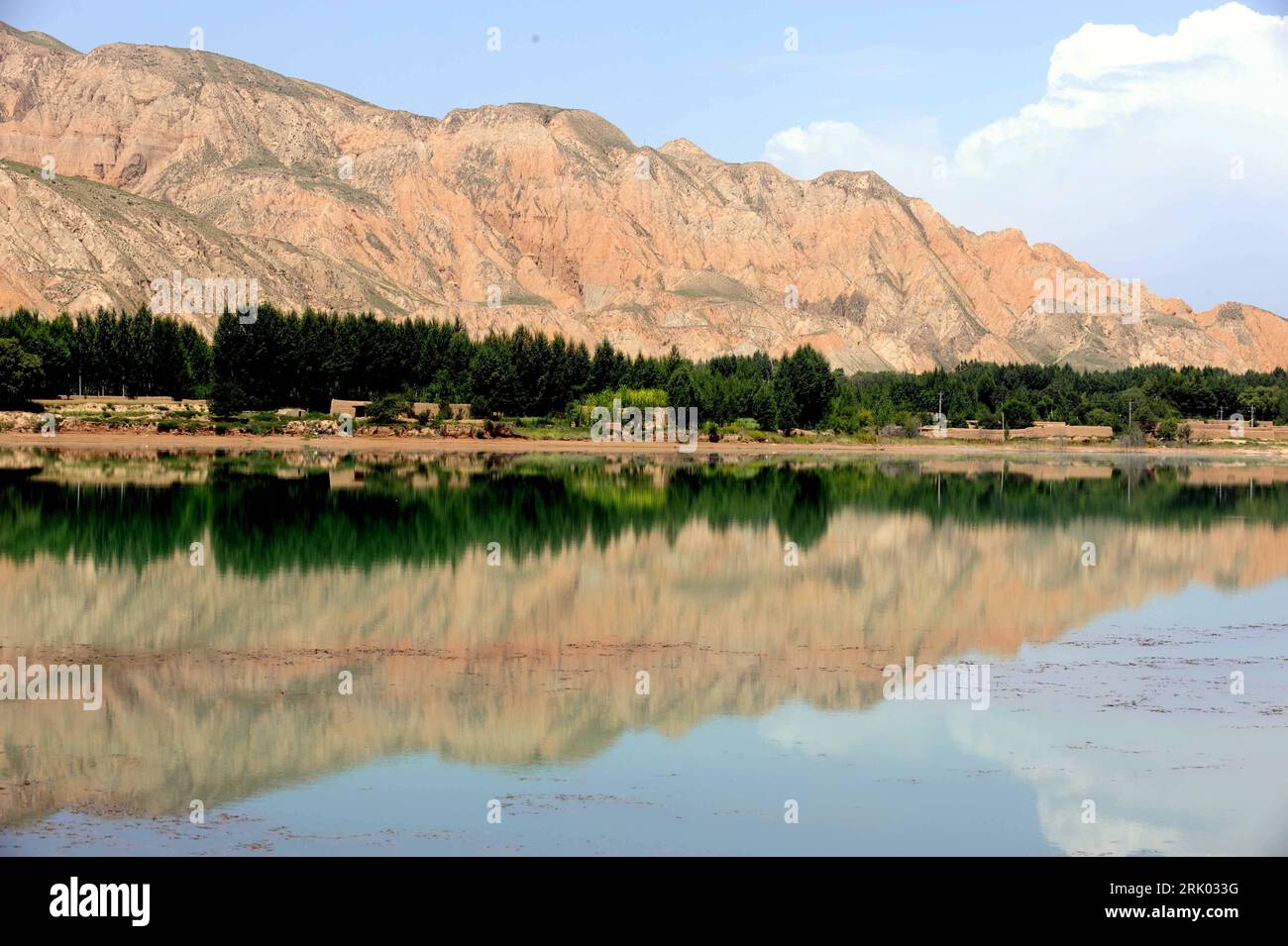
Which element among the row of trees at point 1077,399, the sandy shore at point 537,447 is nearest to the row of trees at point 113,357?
the sandy shore at point 537,447

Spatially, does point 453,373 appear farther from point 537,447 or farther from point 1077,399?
point 1077,399

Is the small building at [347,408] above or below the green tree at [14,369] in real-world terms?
below

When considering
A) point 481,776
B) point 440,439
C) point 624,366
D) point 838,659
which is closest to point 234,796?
point 481,776

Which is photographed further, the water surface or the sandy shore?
the sandy shore

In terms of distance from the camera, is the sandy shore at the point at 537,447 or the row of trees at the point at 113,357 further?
the row of trees at the point at 113,357

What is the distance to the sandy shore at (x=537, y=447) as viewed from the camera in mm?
94688

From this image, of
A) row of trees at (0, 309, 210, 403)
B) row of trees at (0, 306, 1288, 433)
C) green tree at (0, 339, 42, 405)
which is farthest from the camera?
row of trees at (0, 306, 1288, 433)

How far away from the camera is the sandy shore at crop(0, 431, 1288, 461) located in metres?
94.7

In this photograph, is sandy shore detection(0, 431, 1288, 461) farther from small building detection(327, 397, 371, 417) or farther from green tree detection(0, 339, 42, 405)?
small building detection(327, 397, 371, 417)

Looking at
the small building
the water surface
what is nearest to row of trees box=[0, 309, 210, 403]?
the small building

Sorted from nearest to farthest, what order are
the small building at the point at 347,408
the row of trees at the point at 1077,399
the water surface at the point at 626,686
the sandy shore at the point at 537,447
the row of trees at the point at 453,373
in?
the water surface at the point at 626,686, the sandy shore at the point at 537,447, the small building at the point at 347,408, the row of trees at the point at 453,373, the row of trees at the point at 1077,399

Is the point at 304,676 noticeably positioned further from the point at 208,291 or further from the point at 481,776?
the point at 208,291

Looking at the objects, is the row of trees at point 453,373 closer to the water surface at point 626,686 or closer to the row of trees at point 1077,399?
the row of trees at point 1077,399
